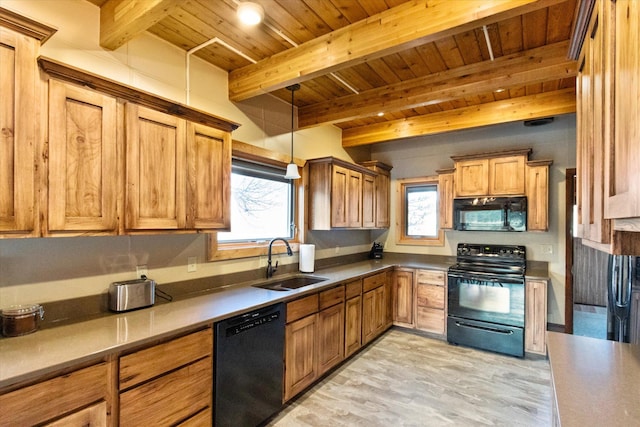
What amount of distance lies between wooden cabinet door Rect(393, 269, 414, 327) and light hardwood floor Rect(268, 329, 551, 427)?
0.62 metres

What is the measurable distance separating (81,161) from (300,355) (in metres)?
2.12

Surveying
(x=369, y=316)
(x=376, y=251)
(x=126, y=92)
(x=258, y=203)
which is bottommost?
(x=369, y=316)

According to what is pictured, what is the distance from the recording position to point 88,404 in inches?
56.2

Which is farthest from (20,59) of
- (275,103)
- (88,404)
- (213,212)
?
(275,103)

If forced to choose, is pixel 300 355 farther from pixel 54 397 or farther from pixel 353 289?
pixel 54 397

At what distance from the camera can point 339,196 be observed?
12.7 feet

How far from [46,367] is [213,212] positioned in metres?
1.29

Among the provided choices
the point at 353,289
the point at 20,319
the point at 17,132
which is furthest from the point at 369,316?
the point at 17,132

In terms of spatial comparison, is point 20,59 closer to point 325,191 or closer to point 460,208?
point 325,191

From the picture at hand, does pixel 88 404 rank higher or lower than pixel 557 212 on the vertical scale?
lower

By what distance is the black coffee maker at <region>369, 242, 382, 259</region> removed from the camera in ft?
16.6

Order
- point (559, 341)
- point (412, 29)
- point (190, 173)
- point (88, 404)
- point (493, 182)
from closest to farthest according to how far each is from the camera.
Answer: point (88, 404) → point (559, 341) → point (412, 29) → point (190, 173) → point (493, 182)

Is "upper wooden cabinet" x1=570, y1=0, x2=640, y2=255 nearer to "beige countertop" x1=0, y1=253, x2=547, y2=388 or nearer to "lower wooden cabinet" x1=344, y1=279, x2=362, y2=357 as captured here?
"beige countertop" x1=0, y1=253, x2=547, y2=388

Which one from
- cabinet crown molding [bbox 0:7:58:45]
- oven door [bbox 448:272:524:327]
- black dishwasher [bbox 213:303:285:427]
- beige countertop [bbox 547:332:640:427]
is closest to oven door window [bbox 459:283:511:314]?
oven door [bbox 448:272:524:327]
